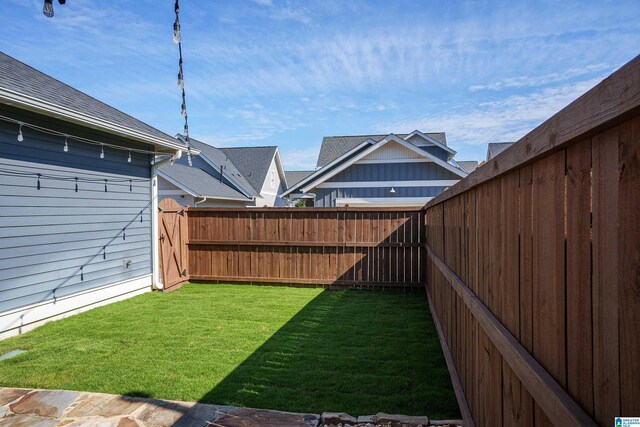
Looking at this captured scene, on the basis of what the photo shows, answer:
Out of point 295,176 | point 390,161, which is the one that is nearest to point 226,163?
point 295,176

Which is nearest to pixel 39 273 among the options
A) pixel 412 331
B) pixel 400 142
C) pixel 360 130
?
pixel 412 331

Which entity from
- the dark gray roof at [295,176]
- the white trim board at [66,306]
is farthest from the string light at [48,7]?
the dark gray roof at [295,176]

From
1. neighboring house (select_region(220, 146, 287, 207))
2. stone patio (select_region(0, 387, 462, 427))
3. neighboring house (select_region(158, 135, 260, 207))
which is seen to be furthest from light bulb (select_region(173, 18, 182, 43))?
neighboring house (select_region(220, 146, 287, 207))

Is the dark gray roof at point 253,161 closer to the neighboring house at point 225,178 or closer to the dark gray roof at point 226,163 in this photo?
the neighboring house at point 225,178

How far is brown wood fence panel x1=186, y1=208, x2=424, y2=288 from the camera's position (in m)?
8.30

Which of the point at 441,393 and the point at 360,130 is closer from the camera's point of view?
the point at 441,393

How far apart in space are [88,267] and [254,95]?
10777 millimetres

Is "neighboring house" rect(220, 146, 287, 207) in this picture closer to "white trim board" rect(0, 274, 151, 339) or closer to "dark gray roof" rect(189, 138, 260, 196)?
"dark gray roof" rect(189, 138, 260, 196)

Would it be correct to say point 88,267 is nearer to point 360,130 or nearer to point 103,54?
point 103,54

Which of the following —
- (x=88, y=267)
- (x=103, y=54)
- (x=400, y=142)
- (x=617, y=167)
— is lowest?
(x=88, y=267)

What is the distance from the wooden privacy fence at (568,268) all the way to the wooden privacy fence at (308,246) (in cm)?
617

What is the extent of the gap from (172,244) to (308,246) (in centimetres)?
292

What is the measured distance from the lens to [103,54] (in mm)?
9000

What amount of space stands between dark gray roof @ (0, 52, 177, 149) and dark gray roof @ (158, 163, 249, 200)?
279 inches
